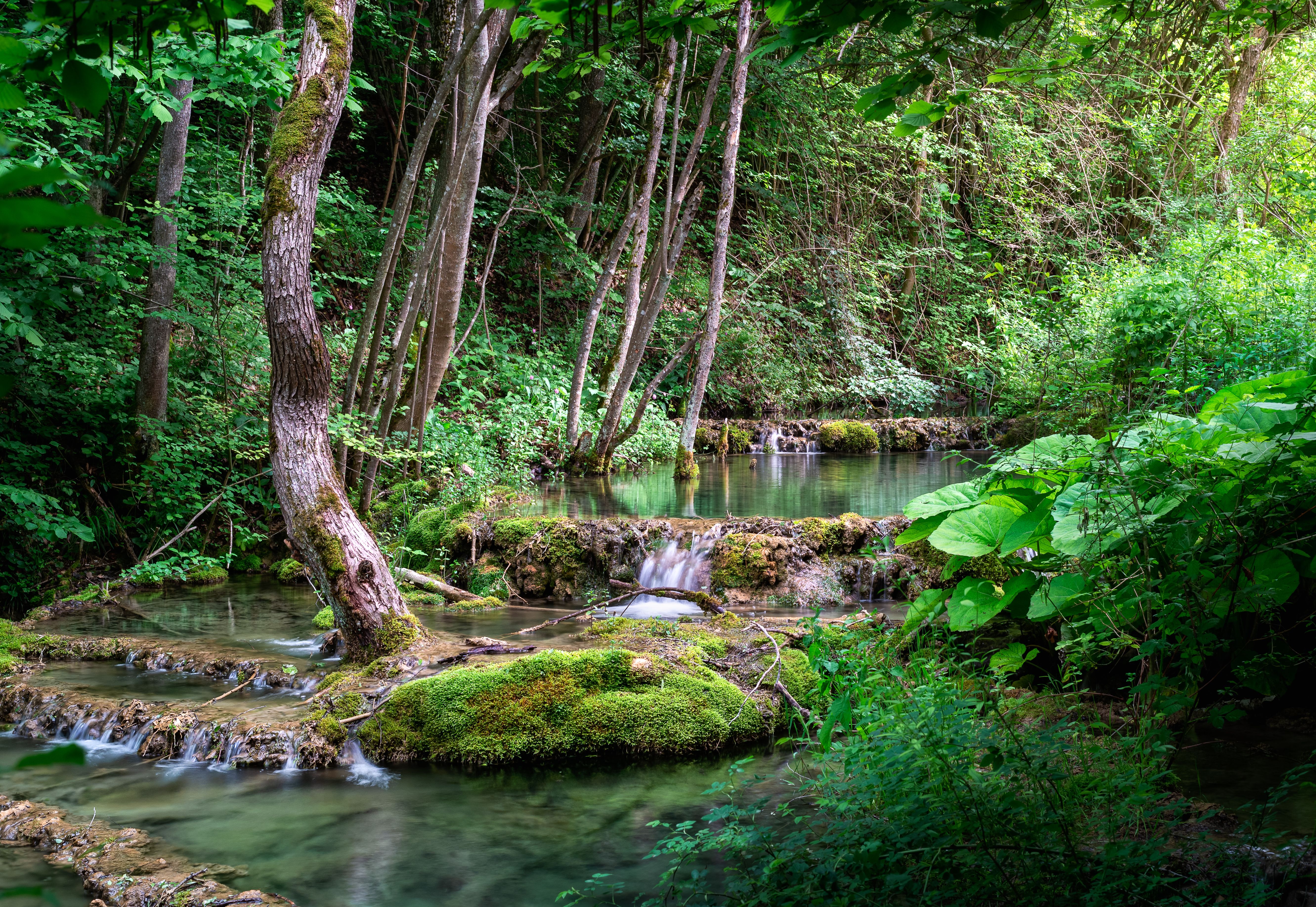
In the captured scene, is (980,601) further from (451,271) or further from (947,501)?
(451,271)

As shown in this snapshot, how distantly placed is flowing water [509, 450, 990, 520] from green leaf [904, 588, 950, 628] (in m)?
5.30

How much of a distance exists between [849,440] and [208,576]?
1366cm

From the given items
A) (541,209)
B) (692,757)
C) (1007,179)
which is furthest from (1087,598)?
(1007,179)

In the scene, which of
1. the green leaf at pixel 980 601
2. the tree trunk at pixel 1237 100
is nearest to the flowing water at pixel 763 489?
the green leaf at pixel 980 601

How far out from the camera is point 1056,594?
3867 mm

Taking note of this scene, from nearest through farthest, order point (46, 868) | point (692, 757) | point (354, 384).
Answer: point (46, 868)
point (692, 757)
point (354, 384)

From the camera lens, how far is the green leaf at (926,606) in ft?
14.6

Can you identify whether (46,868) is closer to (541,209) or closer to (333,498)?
(333,498)

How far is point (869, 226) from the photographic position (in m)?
21.6

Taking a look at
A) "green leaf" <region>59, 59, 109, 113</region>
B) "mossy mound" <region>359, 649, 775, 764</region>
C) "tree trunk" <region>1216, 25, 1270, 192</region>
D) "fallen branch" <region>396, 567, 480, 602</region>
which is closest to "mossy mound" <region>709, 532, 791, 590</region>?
"fallen branch" <region>396, 567, 480, 602</region>

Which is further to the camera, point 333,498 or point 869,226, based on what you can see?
point 869,226

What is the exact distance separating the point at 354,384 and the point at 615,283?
479 inches

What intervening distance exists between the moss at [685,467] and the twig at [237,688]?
28.0ft

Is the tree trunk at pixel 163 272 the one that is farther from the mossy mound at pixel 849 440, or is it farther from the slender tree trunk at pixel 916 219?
the mossy mound at pixel 849 440
